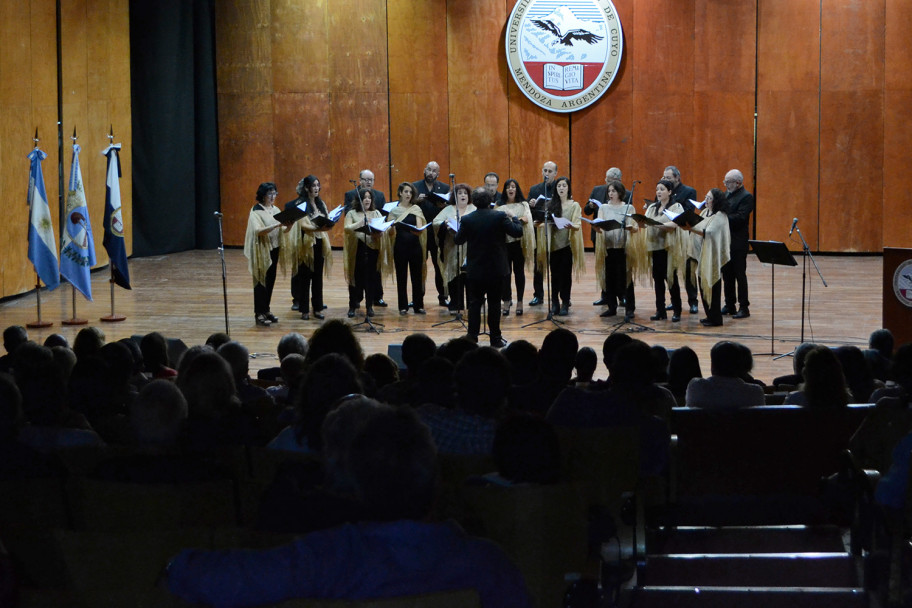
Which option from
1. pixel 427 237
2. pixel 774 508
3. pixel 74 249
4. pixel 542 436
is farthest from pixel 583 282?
pixel 542 436

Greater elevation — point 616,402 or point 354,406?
point 354,406

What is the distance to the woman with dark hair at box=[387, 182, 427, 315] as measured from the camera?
11023 mm

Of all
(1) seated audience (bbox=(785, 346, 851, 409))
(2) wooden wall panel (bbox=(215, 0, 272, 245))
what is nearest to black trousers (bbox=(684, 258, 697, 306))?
(1) seated audience (bbox=(785, 346, 851, 409))

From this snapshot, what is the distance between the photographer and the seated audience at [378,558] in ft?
6.61

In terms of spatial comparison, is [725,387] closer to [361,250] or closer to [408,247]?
[408,247]

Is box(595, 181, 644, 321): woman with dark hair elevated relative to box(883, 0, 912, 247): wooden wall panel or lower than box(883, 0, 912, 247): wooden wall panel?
lower

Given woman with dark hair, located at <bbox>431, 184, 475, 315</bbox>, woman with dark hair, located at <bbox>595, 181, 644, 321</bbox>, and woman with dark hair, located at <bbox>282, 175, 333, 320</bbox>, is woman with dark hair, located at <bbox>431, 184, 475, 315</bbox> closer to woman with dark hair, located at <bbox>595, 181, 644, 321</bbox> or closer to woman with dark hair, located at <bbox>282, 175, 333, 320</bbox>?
woman with dark hair, located at <bbox>282, 175, 333, 320</bbox>

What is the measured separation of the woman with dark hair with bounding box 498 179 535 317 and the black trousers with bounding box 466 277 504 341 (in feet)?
4.90

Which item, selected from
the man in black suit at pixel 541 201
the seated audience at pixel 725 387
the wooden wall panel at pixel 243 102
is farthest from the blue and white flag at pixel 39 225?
the seated audience at pixel 725 387

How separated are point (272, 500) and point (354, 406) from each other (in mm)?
376

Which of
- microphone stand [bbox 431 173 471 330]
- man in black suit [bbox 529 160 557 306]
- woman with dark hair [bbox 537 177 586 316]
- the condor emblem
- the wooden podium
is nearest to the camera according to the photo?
the wooden podium

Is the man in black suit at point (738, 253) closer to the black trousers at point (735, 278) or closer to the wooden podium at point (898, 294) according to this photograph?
the black trousers at point (735, 278)

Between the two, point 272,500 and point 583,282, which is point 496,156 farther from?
point 272,500

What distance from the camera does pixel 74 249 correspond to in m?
10.8
